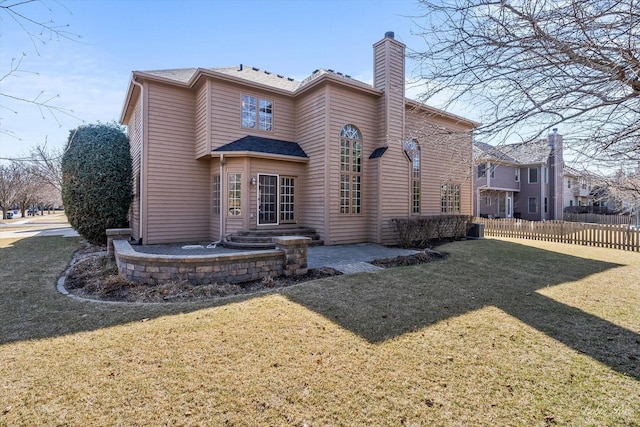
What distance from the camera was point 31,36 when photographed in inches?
97.7

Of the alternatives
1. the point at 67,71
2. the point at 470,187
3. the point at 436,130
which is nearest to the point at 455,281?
the point at 436,130

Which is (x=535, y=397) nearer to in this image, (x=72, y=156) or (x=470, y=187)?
(x=72, y=156)

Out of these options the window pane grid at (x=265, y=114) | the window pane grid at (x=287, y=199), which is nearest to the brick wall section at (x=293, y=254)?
the window pane grid at (x=287, y=199)

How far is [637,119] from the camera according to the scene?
10.1 feet

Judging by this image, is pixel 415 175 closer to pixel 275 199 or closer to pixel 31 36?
pixel 275 199

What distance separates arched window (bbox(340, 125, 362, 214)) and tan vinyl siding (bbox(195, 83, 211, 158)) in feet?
15.5

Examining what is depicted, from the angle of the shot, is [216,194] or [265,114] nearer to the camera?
[216,194]

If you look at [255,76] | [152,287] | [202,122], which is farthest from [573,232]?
[152,287]

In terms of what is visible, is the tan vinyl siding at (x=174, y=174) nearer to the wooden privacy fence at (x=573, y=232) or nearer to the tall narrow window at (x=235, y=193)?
the tall narrow window at (x=235, y=193)

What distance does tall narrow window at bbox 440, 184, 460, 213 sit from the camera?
597 inches

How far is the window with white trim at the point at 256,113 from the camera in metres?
11.4

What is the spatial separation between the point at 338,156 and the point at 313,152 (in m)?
0.99

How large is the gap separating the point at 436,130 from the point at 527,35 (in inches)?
49.7

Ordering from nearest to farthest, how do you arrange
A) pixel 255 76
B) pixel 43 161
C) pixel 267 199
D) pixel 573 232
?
pixel 43 161 < pixel 267 199 < pixel 255 76 < pixel 573 232
